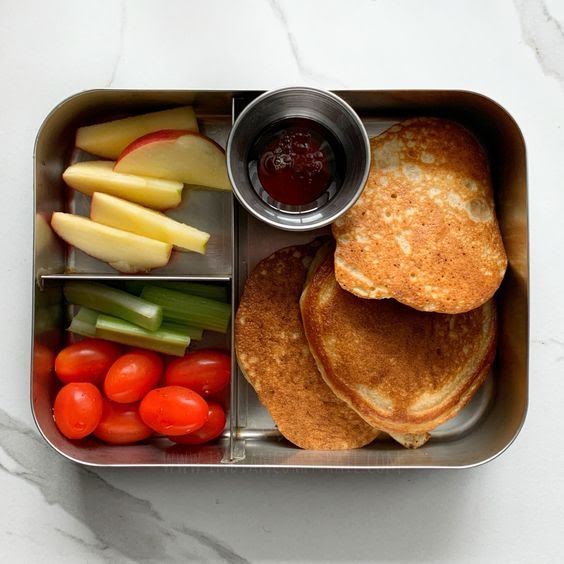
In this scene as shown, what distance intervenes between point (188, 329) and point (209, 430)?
0.24 m

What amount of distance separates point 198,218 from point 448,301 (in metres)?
0.61

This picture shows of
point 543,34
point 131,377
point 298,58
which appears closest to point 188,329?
point 131,377

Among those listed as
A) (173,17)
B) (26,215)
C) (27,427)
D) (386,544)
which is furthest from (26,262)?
(386,544)

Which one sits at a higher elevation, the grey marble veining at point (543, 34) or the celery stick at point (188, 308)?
the grey marble veining at point (543, 34)

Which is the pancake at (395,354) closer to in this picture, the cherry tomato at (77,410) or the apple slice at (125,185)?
the apple slice at (125,185)

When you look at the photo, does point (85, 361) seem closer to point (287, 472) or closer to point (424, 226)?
point (287, 472)

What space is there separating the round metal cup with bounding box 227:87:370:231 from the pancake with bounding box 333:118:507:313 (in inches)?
2.6

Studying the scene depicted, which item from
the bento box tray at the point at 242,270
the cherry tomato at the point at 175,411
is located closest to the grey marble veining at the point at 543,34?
the bento box tray at the point at 242,270

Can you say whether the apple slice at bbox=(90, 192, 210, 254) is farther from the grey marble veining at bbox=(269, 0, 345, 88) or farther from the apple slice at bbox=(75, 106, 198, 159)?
the grey marble veining at bbox=(269, 0, 345, 88)

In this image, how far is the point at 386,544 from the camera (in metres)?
1.60

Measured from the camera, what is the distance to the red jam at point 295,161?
142 centimetres

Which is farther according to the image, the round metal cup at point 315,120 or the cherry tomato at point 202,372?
the cherry tomato at point 202,372

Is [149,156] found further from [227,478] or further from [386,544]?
[386,544]

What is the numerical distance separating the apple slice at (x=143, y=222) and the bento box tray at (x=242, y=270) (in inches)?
3.0
